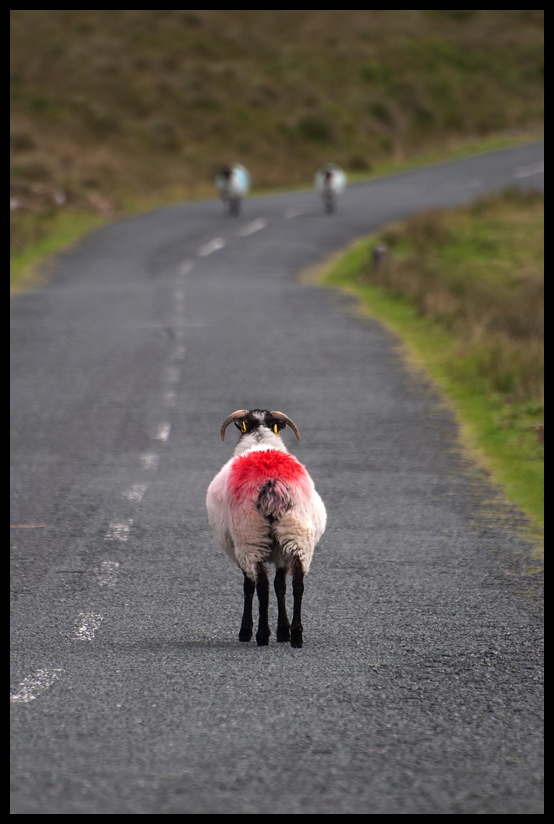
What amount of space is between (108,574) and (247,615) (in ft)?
5.24

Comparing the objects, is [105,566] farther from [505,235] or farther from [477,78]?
[477,78]

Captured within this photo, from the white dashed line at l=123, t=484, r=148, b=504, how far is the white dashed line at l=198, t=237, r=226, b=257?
55.5ft

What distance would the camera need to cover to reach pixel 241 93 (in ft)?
179

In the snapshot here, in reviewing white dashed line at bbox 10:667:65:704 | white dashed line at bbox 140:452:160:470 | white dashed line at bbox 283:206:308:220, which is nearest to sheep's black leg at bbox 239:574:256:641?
white dashed line at bbox 10:667:65:704

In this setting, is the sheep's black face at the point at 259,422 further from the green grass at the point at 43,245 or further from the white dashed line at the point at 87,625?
the green grass at the point at 43,245

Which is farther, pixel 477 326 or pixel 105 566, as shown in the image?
pixel 477 326

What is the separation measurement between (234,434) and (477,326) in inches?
245

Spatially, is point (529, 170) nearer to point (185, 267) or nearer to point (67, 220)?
point (67, 220)

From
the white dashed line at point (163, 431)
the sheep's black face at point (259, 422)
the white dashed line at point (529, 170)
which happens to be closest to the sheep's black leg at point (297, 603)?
the sheep's black face at point (259, 422)

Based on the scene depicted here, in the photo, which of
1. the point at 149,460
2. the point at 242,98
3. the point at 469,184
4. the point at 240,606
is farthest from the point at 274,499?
the point at 242,98

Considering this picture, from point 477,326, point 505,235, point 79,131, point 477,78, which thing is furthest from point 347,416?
point 477,78

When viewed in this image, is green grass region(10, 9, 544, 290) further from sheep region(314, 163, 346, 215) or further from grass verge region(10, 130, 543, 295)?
sheep region(314, 163, 346, 215)

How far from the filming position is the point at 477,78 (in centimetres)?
6531

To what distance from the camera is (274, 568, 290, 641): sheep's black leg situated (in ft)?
18.5
